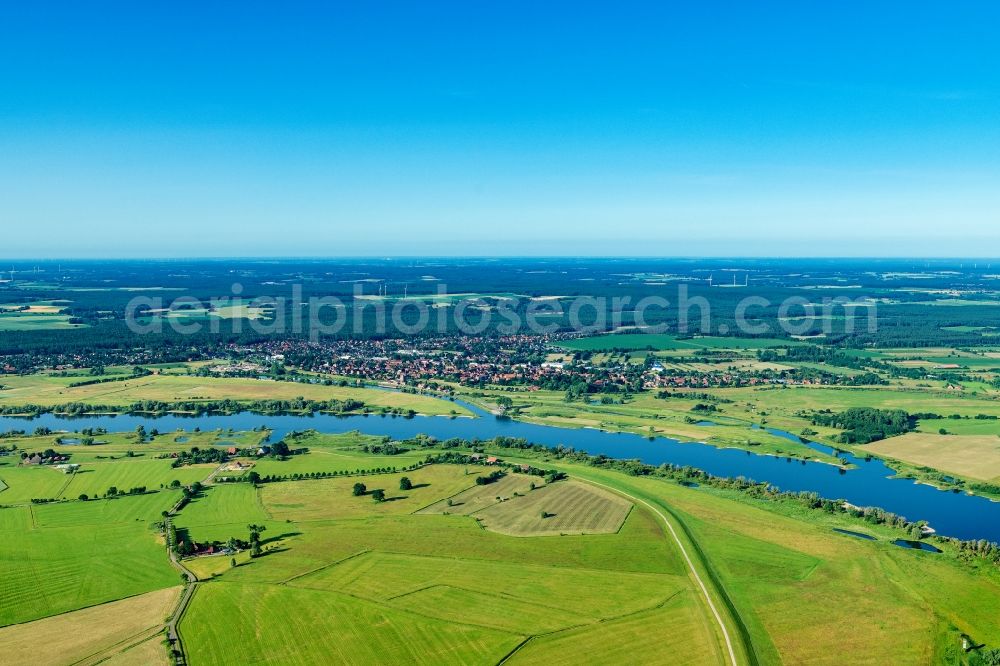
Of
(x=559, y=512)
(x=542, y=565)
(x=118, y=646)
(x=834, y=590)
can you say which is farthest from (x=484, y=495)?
(x=118, y=646)

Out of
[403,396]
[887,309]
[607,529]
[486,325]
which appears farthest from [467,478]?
[887,309]

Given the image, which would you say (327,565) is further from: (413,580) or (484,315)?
(484,315)

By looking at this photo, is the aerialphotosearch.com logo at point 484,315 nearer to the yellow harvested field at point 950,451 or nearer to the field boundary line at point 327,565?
the yellow harvested field at point 950,451

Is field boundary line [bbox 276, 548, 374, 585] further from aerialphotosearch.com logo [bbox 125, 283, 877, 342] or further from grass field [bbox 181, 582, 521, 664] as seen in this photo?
aerialphotosearch.com logo [bbox 125, 283, 877, 342]

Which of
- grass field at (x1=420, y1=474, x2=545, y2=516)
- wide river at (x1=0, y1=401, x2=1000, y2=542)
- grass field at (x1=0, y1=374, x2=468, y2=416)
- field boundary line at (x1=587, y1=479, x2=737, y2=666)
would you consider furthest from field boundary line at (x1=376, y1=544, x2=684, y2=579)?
grass field at (x1=0, y1=374, x2=468, y2=416)

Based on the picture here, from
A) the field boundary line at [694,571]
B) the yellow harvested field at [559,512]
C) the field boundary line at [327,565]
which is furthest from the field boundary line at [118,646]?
the field boundary line at [694,571]
